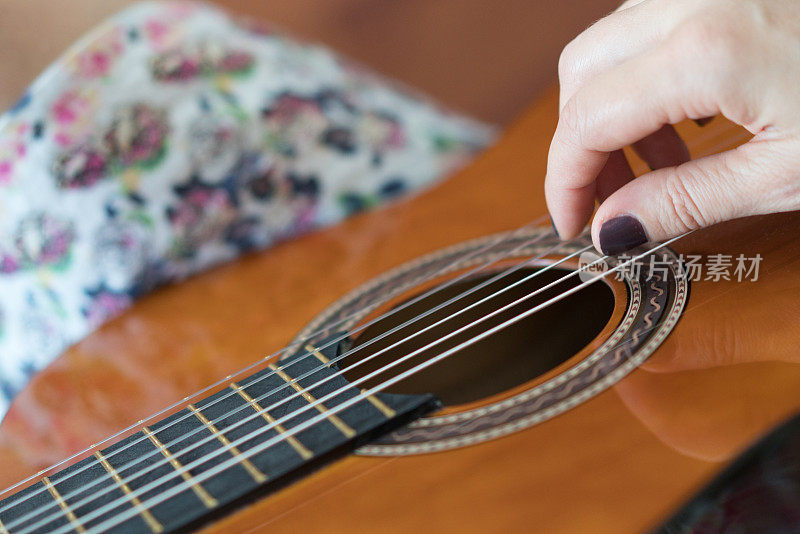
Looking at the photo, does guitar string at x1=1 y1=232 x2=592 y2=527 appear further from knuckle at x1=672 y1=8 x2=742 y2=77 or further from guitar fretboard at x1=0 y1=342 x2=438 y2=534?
knuckle at x1=672 y1=8 x2=742 y2=77

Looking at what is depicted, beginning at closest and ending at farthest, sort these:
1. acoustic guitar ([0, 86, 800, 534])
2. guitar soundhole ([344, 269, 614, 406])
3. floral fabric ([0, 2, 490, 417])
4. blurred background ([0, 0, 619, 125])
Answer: acoustic guitar ([0, 86, 800, 534]) → guitar soundhole ([344, 269, 614, 406]) → floral fabric ([0, 2, 490, 417]) → blurred background ([0, 0, 619, 125])

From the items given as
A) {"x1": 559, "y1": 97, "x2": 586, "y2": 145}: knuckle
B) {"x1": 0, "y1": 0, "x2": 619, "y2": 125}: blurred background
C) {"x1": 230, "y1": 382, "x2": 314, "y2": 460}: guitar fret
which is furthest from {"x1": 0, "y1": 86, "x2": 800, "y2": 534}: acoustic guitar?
{"x1": 0, "y1": 0, "x2": 619, "y2": 125}: blurred background

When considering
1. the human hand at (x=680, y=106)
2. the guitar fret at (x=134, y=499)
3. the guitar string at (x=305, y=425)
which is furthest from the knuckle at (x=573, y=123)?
the guitar fret at (x=134, y=499)

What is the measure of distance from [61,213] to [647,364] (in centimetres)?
62

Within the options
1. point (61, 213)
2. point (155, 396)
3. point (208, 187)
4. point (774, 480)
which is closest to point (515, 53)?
point (208, 187)

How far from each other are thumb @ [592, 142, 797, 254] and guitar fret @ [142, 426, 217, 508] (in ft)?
1.07

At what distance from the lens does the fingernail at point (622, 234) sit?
526 mm

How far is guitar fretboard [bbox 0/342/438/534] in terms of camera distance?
45 cm

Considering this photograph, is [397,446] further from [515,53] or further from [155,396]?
[515,53]

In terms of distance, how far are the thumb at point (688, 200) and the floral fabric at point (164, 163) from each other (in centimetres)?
41

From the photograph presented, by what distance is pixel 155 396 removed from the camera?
0.62 m

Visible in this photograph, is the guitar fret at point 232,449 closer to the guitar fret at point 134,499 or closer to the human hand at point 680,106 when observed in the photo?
the guitar fret at point 134,499

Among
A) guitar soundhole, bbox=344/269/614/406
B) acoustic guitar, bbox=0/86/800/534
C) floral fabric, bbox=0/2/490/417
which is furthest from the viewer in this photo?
floral fabric, bbox=0/2/490/417

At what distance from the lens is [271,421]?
0.50m
